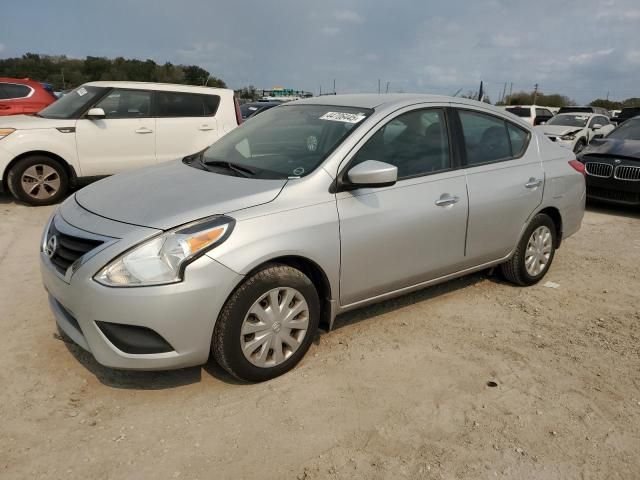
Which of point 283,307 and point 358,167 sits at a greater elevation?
point 358,167

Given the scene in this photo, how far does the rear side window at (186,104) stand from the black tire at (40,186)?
5.48 feet

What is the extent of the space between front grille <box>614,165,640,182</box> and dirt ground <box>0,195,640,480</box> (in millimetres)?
4453

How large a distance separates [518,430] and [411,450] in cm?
62

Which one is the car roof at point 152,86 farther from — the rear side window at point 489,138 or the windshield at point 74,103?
the rear side window at point 489,138

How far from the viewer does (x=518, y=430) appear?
2.73 metres

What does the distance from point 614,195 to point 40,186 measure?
8.51 metres

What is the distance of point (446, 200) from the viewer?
3.69 m

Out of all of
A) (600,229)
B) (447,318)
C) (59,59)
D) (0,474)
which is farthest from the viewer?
(59,59)

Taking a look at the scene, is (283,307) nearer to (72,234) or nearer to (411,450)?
(411,450)

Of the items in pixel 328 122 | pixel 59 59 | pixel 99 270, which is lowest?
pixel 99 270

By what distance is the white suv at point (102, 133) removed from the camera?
707 centimetres

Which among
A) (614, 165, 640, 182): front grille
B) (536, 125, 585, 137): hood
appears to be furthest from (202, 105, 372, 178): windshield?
A: (536, 125, 585, 137): hood

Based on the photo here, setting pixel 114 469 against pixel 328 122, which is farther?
pixel 328 122

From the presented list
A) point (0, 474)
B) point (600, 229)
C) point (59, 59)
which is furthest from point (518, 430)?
point (59, 59)
